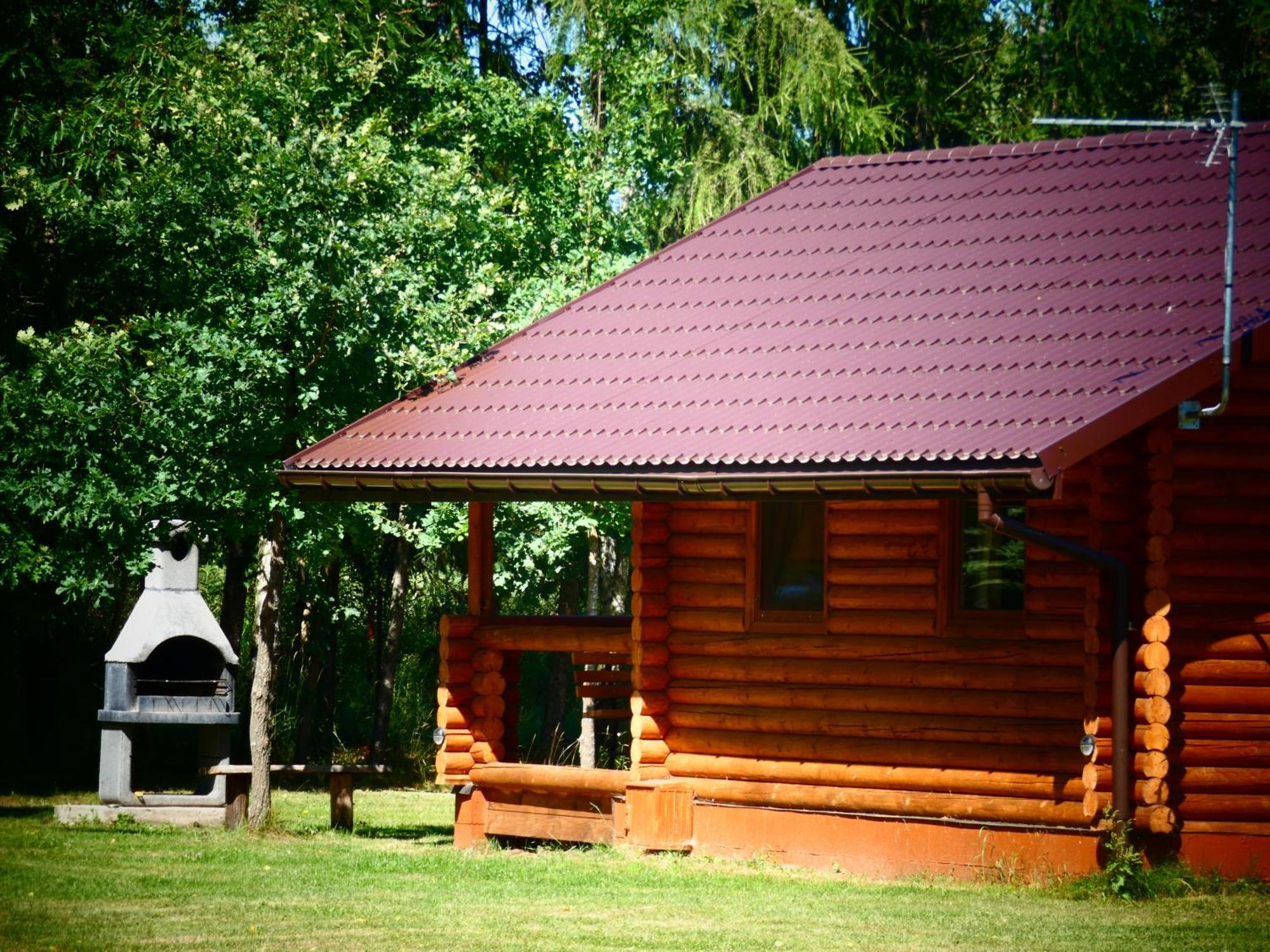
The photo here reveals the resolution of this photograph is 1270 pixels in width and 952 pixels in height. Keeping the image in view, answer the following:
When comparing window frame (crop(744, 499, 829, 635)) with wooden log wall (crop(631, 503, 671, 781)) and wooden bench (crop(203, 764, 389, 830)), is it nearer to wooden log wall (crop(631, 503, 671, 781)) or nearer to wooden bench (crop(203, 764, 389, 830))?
wooden log wall (crop(631, 503, 671, 781))

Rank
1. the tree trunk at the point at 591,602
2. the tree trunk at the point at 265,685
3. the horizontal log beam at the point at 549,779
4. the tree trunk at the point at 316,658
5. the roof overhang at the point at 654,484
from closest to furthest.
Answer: the roof overhang at the point at 654,484 < the horizontal log beam at the point at 549,779 < the tree trunk at the point at 265,685 < the tree trunk at the point at 591,602 < the tree trunk at the point at 316,658

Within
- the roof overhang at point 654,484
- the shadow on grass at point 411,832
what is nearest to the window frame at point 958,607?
the roof overhang at point 654,484

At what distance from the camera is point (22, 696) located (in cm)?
2489

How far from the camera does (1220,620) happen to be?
11.7 metres

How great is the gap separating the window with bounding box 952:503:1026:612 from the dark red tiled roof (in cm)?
121

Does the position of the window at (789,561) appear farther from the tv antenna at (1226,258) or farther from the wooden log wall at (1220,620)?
the tv antenna at (1226,258)

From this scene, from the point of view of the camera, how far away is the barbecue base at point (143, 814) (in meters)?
16.0

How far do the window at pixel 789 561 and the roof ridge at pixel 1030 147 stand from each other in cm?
393

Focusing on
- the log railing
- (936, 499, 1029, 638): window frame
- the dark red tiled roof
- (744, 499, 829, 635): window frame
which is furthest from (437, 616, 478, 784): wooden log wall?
(936, 499, 1029, 638): window frame

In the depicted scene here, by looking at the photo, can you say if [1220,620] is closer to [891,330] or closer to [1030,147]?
[891,330]

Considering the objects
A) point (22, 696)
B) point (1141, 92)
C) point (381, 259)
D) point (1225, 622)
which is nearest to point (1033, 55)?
point (1141, 92)

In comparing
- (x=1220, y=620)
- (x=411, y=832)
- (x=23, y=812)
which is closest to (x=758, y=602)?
(x=1220, y=620)

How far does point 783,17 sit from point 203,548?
11.0 metres

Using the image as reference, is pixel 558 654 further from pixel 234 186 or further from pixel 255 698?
pixel 234 186
